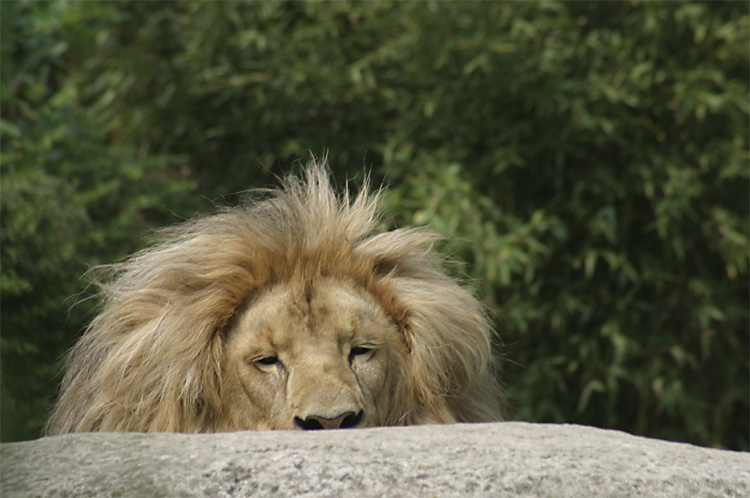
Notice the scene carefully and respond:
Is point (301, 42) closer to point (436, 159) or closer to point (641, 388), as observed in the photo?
point (436, 159)

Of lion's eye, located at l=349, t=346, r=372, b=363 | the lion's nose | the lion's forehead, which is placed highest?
the lion's forehead

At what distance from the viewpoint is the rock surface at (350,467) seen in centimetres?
183

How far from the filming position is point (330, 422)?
2463 millimetres

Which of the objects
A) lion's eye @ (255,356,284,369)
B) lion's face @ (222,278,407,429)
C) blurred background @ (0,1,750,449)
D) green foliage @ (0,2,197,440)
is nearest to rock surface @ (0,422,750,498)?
lion's face @ (222,278,407,429)

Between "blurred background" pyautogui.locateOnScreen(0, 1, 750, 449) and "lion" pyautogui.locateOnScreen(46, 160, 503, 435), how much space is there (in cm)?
224

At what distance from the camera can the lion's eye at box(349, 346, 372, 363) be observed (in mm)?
2752

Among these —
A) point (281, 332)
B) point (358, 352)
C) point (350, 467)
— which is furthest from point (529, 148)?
point (350, 467)

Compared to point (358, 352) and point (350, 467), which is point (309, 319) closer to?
point (358, 352)

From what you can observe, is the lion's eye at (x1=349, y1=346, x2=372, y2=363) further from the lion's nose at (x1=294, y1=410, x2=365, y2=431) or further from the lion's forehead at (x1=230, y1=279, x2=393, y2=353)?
the lion's nose at (x1=294, y1=410, x2=365, y2=431)

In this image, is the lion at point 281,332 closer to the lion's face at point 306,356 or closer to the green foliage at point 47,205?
the lion's face at point 306,356

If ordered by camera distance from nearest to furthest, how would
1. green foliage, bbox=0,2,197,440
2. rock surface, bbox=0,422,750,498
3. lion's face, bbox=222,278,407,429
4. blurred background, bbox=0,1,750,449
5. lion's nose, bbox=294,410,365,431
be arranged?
rock surface, bbox=0,422,750,498 → lion's nose, bbox=294,410,365,431 → lion's face, bbox=222,278,407,429 → green foliage, bbox=0,2,197,440 → blurred background, bbox=0,1,750,449

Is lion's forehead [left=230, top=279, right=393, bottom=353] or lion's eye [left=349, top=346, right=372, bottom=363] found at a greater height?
lion's forehead [left=230, top=279, right=393, bottom=353]

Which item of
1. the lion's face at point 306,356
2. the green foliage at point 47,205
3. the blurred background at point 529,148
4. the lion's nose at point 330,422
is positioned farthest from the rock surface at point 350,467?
the blurred background at point 529,148

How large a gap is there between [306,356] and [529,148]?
353cm
